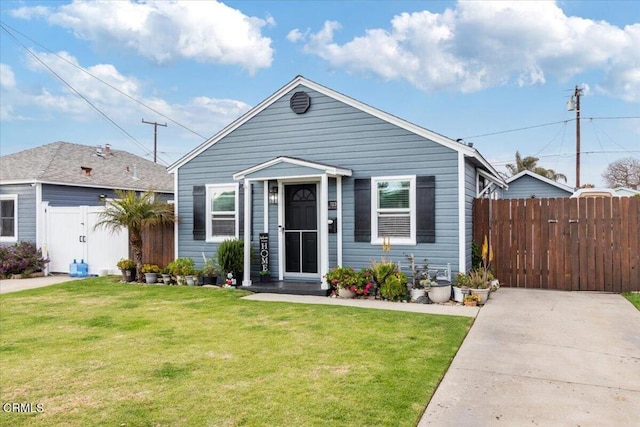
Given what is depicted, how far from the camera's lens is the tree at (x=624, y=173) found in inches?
1270

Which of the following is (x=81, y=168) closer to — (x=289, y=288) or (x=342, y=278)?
(x=289, y=288)

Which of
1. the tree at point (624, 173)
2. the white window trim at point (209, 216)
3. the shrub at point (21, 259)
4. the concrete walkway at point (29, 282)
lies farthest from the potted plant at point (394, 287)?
the tree at point (624, 173)

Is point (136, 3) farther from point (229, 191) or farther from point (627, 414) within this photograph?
point (627, 414)

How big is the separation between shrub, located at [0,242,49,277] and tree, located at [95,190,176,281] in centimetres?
347

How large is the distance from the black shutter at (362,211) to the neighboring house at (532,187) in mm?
12020

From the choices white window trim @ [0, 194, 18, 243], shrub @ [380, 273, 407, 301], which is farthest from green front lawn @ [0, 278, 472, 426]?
white window trim @ [0, 194, 18, 243]

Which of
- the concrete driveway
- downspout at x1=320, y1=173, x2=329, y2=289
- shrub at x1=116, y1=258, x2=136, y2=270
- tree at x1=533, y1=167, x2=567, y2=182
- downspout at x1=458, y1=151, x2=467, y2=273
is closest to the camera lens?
the concrete driveway

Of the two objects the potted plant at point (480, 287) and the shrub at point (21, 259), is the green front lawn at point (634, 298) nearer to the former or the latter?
the potted plant at point (480, 287)

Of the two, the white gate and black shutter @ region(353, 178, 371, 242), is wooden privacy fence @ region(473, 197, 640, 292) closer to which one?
black shutter @ region(353, 178, 371, 242)

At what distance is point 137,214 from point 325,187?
4783 mm

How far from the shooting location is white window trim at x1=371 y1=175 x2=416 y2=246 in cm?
876

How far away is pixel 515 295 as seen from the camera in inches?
332

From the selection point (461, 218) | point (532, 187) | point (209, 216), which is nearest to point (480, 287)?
point (461, 218)

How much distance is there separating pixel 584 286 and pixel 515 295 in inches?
65.1
